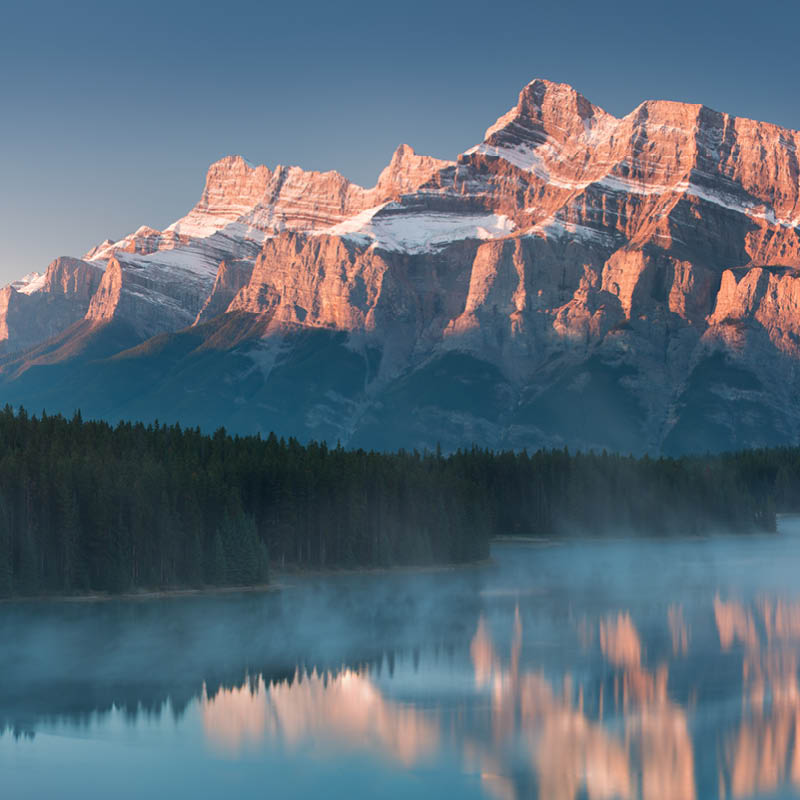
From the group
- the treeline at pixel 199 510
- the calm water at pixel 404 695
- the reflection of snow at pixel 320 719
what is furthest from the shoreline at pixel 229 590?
the reflection of snow at pixel 320 719

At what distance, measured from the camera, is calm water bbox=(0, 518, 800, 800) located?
206 feet

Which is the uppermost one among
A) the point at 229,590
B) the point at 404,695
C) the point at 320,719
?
the point at 229,590

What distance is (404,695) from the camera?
81.7 m

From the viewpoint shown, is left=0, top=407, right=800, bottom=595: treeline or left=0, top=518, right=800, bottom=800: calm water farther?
left=0, top=407, right=800, bottom=595: treeline

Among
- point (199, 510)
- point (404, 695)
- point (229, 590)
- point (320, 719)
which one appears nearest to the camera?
point (320, 719)

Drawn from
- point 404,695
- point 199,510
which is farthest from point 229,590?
point 404,695

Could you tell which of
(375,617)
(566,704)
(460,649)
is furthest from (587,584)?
(566,704)

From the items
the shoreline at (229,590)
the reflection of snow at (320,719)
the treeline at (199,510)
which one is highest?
the treeline at (199,510)

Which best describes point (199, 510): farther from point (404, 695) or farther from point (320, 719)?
point (320, 719)

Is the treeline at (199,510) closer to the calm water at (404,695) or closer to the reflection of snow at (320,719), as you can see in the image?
the calm water at (404,695)

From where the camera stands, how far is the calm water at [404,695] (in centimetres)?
6288

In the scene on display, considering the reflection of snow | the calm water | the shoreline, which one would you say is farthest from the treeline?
the reflection of snow

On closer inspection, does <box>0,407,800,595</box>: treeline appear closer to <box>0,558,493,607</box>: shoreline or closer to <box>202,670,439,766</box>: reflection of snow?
<box>0,558,493,607</box>: shoreline

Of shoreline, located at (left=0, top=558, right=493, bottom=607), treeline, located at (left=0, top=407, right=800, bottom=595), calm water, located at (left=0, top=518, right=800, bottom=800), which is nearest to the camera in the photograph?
calm water, located at (left=0, top=518, right=800, bottom=800)
